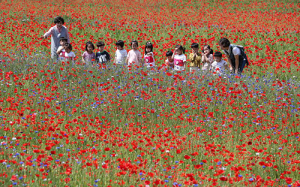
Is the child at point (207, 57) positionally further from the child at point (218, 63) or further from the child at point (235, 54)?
the child at point (235, 54)

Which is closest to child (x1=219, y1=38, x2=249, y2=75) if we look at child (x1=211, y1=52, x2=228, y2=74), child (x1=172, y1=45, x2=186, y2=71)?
child (x1=211, y1=52, x2=228, y2=74)

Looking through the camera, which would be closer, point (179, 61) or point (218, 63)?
point (218, 63)

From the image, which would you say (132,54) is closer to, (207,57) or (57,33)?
(207,57)

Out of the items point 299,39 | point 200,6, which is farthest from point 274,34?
point 200,6

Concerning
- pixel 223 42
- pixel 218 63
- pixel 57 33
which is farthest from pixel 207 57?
pixel 57 33

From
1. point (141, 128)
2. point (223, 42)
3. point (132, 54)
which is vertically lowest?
point (141, 128)

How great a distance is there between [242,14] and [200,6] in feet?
17.0

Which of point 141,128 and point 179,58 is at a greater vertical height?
point 179,58

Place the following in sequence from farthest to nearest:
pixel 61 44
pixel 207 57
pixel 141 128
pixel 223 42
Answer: pixel 61 44
pixel 207 57
pixel 223 42
pixel 141 128

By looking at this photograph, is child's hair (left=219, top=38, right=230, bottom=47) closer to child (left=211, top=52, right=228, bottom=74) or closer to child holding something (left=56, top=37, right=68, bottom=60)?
child (left=211, top=52, right=228, bottom=74)

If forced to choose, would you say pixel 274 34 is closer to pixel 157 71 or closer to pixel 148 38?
pixel 148 38

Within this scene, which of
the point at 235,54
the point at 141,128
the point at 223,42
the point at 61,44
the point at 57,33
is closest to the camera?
the point at 141,128

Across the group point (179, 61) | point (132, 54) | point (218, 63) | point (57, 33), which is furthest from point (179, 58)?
→ point (57, 33)

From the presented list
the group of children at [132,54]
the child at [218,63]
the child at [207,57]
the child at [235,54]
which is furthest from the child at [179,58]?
the child at [235,54]
